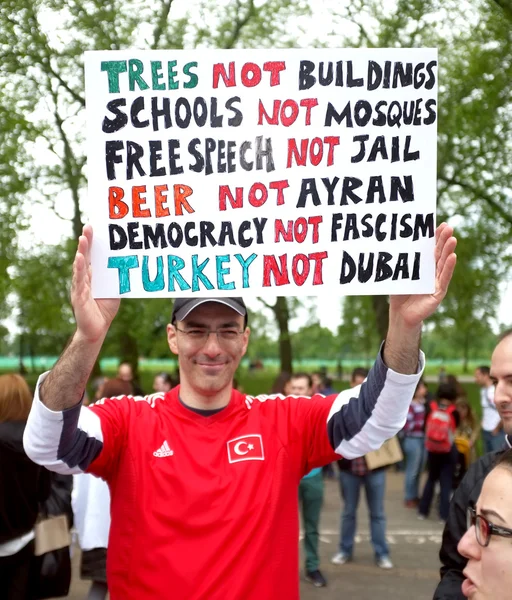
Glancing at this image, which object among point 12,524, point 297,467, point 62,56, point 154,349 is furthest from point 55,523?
point 154,349

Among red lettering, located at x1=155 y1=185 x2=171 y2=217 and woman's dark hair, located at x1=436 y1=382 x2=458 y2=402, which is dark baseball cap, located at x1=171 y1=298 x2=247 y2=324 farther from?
woman's dark hair, located at x1=436 y1=382 x2=458 y2=402

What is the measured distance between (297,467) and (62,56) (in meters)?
15.2

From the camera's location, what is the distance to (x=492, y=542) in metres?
1.75

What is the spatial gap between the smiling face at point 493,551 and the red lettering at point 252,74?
1462mm

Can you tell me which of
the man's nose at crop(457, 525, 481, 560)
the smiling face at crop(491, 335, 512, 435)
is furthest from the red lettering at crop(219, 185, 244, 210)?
the man's nose at crop(457, 525, 481, 560)

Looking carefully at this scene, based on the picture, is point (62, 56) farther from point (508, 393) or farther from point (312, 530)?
point (508, 393)

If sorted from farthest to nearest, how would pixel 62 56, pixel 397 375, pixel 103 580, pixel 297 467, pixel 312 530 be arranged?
pixel 62 56
pixel 312 530
pixel 103 580
pixel 297 467
pixel 397 375

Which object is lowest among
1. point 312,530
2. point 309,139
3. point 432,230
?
point 312,530

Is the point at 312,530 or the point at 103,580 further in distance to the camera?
the point at 312,530

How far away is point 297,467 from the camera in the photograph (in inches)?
111

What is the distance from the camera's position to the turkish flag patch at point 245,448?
2.74m

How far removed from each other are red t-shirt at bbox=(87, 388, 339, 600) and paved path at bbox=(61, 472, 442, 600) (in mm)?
4409

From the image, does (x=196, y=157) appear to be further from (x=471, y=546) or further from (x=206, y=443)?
(x=471, y=546)

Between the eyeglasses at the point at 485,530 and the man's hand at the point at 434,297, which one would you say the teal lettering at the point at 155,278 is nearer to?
the man's hand at the point at 434,297
